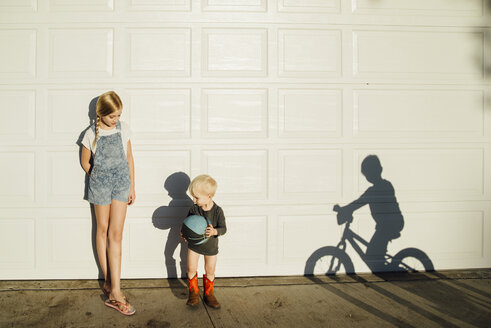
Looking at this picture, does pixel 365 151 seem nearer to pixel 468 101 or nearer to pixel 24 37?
pixel 468 101

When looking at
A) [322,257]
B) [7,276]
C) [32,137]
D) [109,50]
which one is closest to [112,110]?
[109,50]

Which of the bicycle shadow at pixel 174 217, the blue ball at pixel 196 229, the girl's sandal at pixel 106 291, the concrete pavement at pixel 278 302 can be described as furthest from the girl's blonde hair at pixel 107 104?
the concrete pavement at pixel 278 302

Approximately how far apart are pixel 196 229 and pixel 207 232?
105 mm

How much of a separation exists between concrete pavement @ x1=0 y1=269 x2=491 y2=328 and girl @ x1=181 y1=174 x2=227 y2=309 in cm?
12

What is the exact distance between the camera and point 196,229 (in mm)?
3412

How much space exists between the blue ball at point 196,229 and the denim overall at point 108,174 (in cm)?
72

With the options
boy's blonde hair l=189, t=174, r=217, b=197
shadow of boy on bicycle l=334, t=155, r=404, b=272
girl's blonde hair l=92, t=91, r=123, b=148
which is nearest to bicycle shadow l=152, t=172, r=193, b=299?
boy's blonde hair l=189, t=174, r=217, b=197

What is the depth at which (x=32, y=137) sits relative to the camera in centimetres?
419

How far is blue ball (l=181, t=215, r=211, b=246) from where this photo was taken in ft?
11.2

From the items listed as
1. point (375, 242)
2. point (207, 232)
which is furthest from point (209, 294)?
point (375, 242)

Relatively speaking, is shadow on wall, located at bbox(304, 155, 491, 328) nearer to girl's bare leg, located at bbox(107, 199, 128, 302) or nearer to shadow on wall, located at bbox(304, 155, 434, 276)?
shadow on wall, located at bbox(304, 155, 434, 276)

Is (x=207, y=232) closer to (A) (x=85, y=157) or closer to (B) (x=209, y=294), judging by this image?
(B) (x=209, y=294)

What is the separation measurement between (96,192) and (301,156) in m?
2.28

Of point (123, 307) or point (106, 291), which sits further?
point (106, 291)
